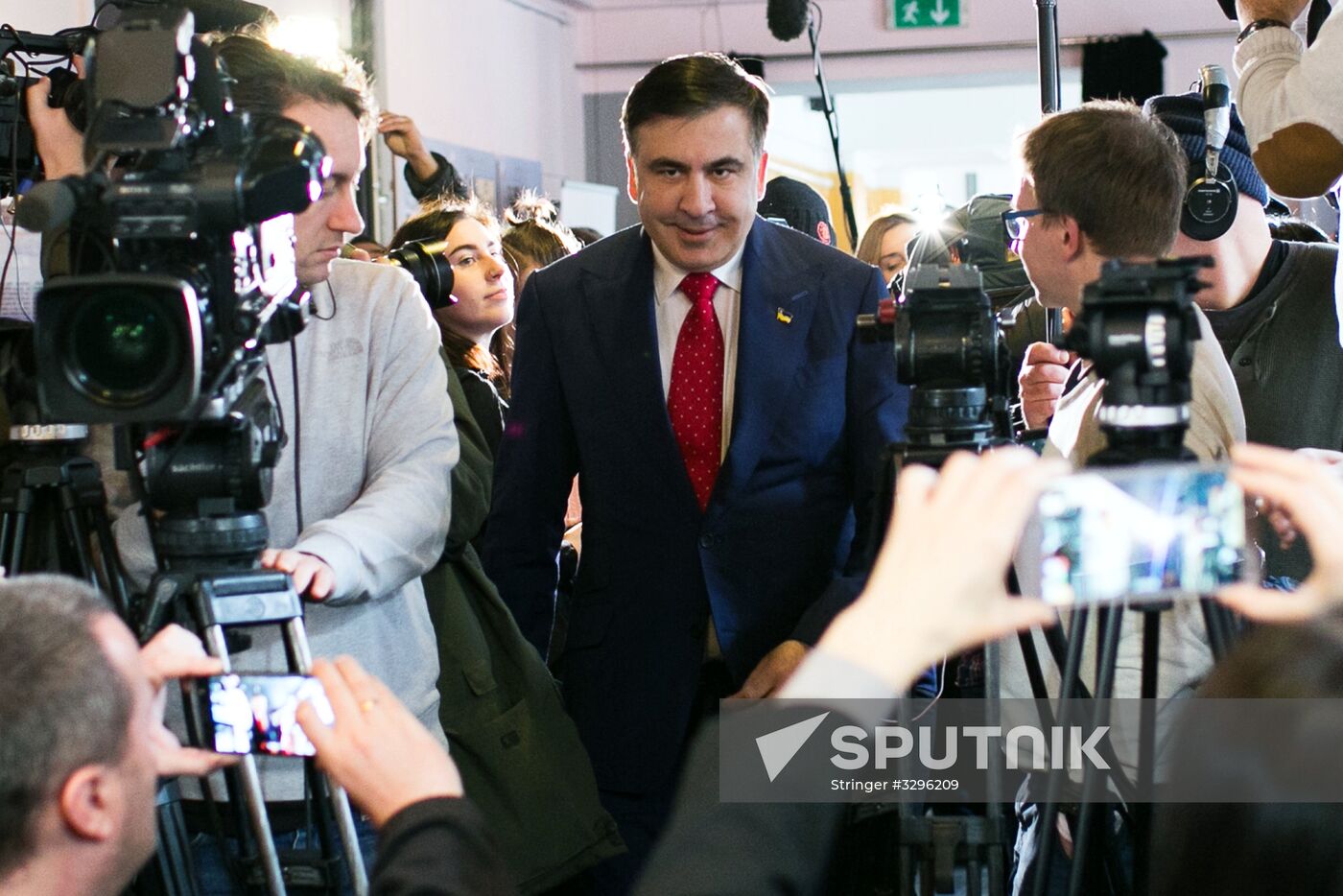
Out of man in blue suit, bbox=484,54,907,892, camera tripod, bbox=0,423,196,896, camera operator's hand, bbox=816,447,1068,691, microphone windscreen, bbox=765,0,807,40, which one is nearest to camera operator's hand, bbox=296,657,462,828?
camera operator's hand, bbox=816,447,1068,691

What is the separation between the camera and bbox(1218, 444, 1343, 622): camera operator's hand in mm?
943

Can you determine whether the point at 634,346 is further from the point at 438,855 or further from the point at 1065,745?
the point at 438,855

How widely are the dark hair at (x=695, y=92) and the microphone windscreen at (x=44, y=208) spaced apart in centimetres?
99

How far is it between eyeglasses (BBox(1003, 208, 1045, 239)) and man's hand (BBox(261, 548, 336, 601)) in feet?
3.36

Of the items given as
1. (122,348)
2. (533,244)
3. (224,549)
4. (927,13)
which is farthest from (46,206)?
(927,13)

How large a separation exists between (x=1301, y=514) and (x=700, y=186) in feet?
4.31

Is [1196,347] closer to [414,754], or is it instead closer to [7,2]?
[414,754]

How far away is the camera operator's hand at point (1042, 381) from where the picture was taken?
2324 millimetres

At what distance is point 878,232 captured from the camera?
483 centimetres

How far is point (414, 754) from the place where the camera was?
1.10m

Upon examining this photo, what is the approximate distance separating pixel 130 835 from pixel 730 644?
1053 millimetres

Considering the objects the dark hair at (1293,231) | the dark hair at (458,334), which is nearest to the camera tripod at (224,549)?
the dark hair at (458,334)

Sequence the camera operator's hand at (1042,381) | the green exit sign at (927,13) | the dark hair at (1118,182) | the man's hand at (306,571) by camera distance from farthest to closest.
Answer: the green exit sign at (927,13)
the camera operator's hand at (1042,381)
the dark hair at (1118,182)
the man's hand at (306,571)

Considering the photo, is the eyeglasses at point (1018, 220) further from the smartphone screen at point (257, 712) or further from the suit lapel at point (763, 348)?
the smartphone screen at point (257, 712)
